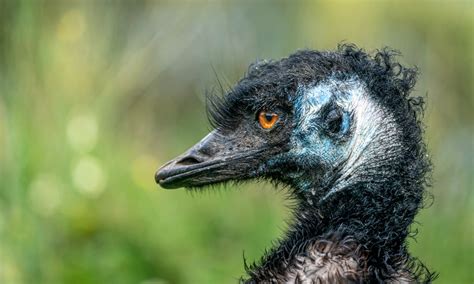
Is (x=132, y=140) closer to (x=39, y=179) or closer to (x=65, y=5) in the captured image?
(x=65, y=5)

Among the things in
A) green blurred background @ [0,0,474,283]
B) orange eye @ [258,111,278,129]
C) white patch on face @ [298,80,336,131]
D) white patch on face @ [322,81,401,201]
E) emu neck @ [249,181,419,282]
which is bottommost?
emu neck @ [249,181,419,282]

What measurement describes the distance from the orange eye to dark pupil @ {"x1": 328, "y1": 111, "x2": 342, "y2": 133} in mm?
242

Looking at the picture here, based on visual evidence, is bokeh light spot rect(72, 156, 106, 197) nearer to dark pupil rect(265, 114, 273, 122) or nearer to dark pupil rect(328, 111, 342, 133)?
dark pupil rect(265, 114, 273, 122)

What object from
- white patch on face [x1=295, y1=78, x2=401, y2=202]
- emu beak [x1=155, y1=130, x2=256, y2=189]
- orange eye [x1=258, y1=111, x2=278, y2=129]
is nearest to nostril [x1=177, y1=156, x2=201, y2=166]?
emu beak [x1=155, y1=130, x2=256, y2=189]

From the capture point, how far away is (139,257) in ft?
27.1

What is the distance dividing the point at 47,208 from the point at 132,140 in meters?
2.68

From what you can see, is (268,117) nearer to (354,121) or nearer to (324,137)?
(324,137)

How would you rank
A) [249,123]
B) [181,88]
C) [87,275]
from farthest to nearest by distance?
[181,88], [87,275], [249,123]

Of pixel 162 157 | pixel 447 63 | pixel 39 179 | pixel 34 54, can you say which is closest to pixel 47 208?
pixel 39 179

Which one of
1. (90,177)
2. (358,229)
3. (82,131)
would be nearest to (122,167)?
(90,177)

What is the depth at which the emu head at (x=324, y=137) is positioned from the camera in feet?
16.7

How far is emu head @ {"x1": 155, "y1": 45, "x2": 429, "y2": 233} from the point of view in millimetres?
5078

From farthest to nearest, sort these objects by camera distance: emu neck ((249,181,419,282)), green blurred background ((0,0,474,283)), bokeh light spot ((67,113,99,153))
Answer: bokeh light spot ((67,113,99,153))
green blurred background ((0,0,474,283))
emu neck ((249,181,419,282))

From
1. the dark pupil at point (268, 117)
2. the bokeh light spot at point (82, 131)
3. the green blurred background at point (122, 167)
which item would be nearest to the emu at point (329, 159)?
the dark pupil at point (268, 117)
